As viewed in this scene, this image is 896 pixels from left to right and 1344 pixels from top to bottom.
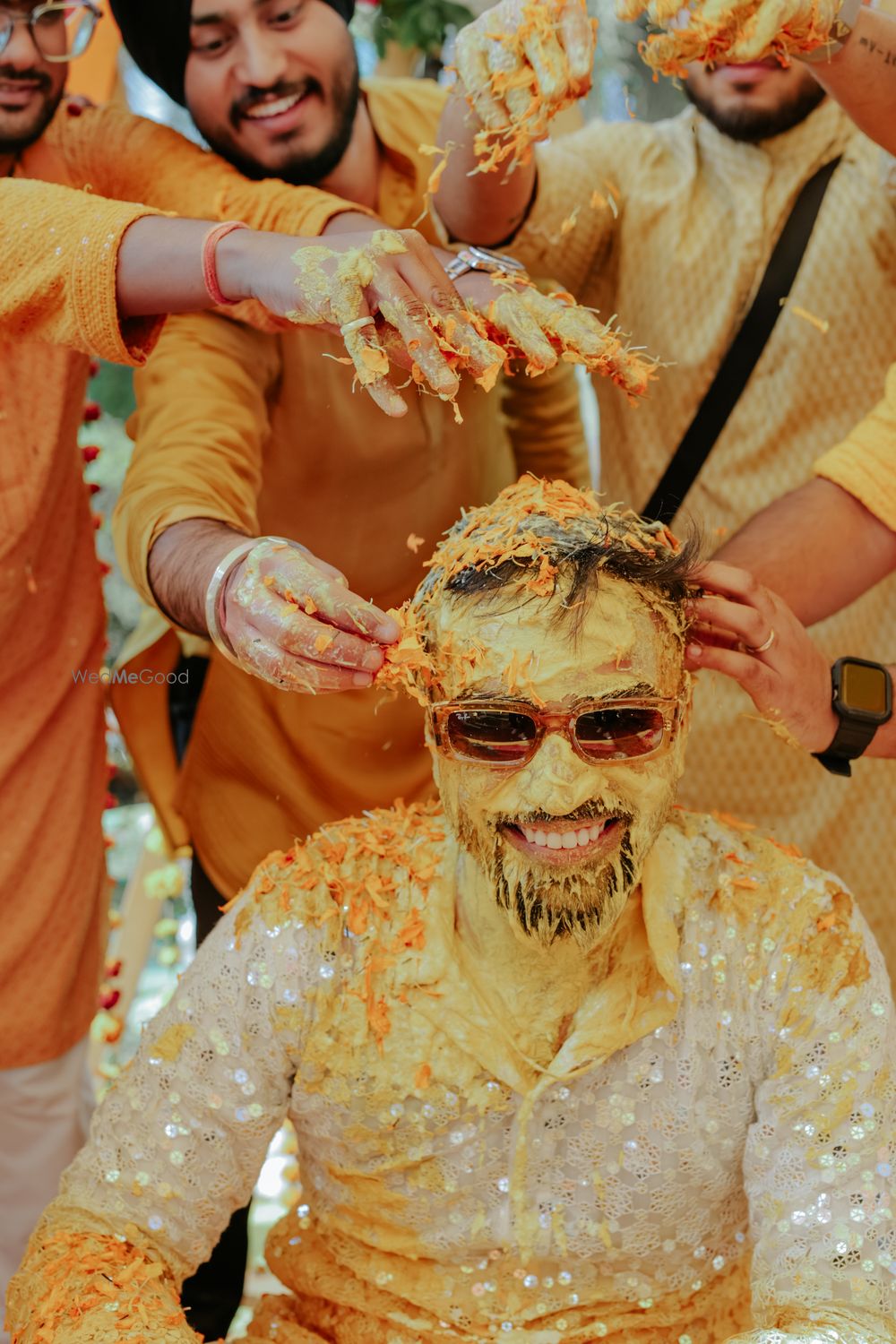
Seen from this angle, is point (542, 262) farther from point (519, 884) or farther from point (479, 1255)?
point (479, 1255)

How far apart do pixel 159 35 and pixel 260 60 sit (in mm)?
193

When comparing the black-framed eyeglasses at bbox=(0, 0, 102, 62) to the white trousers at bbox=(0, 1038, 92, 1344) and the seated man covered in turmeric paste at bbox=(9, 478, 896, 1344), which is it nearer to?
the seated man covered in turmeric paste at bbox=(9, 478, 896, 1344)

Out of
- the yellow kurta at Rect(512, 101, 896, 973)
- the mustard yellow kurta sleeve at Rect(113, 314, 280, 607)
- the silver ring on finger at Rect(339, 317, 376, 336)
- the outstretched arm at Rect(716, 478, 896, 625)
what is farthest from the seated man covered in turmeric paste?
the yellow kurta at Rect(512, 101, 896, 973)

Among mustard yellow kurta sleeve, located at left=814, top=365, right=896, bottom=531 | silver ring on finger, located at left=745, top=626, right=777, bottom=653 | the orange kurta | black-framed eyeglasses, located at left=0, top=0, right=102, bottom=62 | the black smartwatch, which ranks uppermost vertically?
black-framed eyeglasses, located at left=0, top=0, right=102, bottom=62

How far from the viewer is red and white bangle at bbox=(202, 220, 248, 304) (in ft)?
6.34

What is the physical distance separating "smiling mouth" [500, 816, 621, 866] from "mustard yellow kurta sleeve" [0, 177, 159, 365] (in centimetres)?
85

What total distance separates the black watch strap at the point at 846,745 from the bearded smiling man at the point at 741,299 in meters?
0.55

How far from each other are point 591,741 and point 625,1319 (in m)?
0.76

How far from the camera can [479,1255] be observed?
194 centimetres

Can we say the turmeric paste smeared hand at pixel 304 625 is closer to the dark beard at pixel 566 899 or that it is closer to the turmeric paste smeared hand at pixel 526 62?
the dark beard at pixel 566 899

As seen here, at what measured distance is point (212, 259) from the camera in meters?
1.93

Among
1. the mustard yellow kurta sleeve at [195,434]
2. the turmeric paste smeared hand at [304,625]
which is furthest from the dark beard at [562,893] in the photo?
the mustard yellow kurta sleeve at [195,434]

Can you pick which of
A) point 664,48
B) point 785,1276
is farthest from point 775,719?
point 664,48

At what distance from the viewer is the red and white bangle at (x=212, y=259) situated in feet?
6.34
